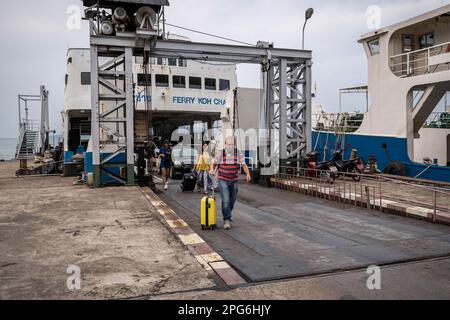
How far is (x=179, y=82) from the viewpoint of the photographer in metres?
24.6

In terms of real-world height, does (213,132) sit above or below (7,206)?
above

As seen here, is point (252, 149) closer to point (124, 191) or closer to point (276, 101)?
point (276, 101)

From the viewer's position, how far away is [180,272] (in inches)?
179

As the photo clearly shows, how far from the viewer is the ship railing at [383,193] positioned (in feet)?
27.4

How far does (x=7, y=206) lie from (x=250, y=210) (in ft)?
19.0

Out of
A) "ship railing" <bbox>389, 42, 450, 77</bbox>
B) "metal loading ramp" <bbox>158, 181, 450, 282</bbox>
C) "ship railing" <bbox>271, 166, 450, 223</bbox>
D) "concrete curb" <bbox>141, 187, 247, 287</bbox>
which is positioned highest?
"ship railing" <bbox>389, 42, 450, 77</bbox>

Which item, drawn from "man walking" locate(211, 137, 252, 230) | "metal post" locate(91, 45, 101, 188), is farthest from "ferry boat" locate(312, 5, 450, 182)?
"metal post" locate(91, 45, 101, 188)

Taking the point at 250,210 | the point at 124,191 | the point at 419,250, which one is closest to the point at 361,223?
the point at 419,250

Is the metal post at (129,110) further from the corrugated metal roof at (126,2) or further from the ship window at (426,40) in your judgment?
the ship window at (426,40)

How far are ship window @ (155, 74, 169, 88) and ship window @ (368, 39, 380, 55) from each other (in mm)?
12527

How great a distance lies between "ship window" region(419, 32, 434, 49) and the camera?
15627 millimetres

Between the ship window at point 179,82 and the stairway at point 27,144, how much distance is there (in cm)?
→ 1800

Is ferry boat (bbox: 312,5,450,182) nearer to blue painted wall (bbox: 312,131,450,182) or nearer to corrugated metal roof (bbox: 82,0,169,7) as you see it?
blue painted wall (bbox: 312,131,450,182)

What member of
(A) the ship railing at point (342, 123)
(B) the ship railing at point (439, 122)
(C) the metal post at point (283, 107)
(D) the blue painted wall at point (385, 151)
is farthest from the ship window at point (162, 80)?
(B) the ship railing at point (439, 122)
